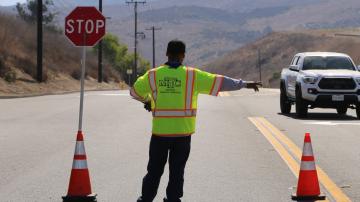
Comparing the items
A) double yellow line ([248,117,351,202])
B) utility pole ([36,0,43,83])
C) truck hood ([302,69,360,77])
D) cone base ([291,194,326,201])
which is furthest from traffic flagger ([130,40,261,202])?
utility pole ([36,0,43,83])

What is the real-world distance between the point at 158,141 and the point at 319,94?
50.4ft

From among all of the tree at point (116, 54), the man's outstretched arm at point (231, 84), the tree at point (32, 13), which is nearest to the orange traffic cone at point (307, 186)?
the man's outstretched arm at point (231, 84)

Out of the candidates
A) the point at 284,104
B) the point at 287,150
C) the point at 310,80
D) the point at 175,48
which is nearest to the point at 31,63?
the point at 284,104

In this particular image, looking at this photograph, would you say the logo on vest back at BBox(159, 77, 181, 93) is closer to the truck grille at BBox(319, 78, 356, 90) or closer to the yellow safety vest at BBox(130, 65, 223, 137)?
the yellow safety vest at BBox(130, 65, 223, 137)

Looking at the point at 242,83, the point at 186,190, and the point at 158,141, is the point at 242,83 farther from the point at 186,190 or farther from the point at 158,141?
the point at 186,190

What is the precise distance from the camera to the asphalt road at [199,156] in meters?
9.05

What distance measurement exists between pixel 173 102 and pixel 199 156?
18.9ft

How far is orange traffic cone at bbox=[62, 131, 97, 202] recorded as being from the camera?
787 cm

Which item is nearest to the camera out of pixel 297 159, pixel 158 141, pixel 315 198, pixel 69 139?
pixel 158 141

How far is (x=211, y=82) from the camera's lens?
705 centimetres

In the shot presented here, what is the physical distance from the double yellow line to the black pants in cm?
225

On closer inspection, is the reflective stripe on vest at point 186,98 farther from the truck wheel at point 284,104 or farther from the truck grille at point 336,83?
the truck wheel at point 284,104

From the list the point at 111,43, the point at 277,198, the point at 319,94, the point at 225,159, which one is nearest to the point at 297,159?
the point at 225,159

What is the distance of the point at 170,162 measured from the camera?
7137mm
